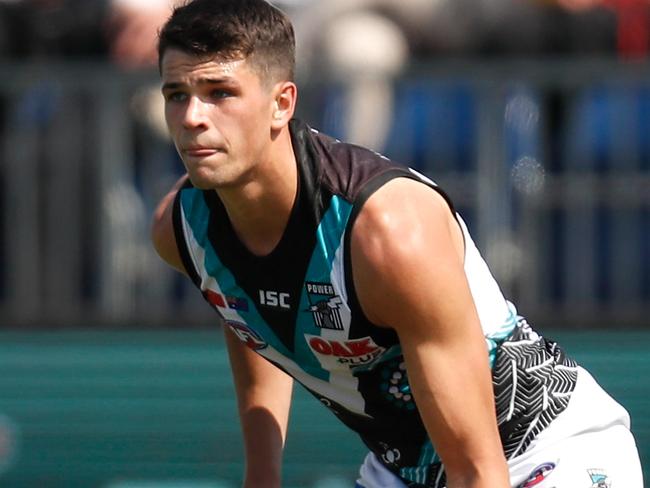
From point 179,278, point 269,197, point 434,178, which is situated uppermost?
point 269,197

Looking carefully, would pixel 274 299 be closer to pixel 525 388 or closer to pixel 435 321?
pixel 435 321

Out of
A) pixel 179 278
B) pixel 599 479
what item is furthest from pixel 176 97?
pixel 179 278

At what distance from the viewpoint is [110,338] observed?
7.41 metres

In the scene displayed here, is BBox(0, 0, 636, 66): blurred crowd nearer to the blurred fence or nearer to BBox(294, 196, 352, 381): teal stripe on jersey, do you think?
the blurred fence

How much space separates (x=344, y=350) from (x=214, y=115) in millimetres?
641

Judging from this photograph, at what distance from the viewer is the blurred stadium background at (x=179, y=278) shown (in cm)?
718

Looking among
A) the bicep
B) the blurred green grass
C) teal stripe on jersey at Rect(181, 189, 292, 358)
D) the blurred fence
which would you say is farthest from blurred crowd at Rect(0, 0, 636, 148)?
the bicep

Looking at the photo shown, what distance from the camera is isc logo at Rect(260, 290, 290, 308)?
3666 millimetres

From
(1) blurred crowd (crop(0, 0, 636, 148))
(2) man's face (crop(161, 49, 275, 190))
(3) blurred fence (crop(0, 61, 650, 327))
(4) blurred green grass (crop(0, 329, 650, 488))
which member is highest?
(2) man's face (crop(161, 49, 275, 190))

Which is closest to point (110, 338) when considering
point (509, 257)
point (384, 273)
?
point (509, 257)

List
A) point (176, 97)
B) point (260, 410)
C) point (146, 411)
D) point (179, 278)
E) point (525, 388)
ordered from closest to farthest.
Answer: point (176, 97)
point (525, 388)
point (260, 410)
point (146, 411)
point (179, 278)

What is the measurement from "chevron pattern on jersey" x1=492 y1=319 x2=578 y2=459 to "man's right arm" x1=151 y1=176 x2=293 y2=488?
2.26ft

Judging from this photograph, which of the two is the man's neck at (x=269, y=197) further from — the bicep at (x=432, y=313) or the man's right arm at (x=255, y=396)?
the man's right arm at (x=255, y=396)

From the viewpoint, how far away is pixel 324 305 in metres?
3.58
